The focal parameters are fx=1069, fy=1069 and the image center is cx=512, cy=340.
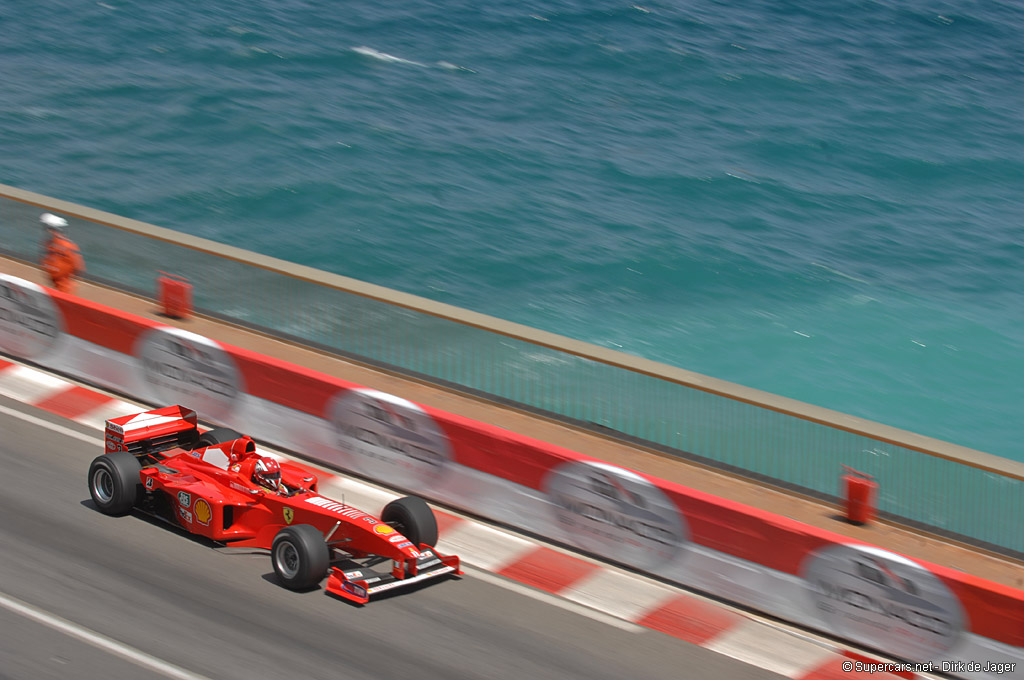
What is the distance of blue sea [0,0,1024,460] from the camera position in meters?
29.9

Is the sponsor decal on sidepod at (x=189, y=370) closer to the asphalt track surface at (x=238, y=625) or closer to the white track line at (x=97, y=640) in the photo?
the asphalt track surface at (x=238, y=625)

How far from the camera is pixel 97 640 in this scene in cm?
883

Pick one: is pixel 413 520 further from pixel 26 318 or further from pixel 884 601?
pixel 26 318

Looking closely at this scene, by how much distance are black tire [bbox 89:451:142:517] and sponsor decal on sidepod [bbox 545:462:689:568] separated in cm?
415

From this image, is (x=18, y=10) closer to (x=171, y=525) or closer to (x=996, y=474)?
(x=171, y=525)

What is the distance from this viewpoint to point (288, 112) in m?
40.7

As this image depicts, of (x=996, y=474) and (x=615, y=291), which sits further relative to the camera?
(x=615, y=291)

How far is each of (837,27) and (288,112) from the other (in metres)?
31.0

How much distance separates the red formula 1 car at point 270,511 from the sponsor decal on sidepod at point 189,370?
5.17 feet

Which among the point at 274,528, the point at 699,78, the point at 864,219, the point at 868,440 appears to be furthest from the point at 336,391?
the point at 699,78

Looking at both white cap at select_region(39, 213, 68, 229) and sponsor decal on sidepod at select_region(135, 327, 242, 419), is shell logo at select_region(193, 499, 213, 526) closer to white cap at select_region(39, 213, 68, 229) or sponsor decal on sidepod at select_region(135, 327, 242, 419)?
sponsor decal on sidepod at select_region(135, 327, 242, 419)

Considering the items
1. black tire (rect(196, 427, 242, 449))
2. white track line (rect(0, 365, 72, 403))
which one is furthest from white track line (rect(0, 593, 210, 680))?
white track line (rect(0, 365, 72, 403))

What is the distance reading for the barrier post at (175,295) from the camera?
1478 centimetres

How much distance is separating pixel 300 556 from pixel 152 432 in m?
2.72
